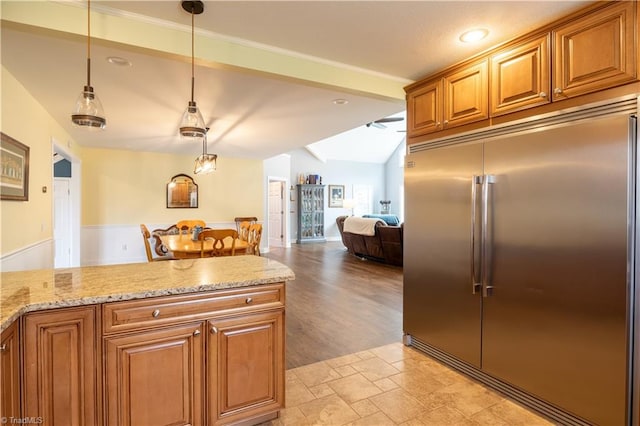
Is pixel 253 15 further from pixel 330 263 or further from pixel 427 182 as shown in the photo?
pixel 330 263

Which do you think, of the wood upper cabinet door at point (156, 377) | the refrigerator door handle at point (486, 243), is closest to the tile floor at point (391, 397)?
the wood upper cabinet door at point (156, 377)

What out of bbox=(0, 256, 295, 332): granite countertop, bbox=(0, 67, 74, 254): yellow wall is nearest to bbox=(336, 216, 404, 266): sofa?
bbox=(0, 256, 295, 332): granite countertop

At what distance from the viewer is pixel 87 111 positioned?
5.63 ft

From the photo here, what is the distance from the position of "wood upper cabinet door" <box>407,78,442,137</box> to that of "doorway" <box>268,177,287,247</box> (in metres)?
6.75

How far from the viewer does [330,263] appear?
22.8 ft

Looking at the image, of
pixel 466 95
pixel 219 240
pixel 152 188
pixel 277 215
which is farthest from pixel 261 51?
pixel 277 215

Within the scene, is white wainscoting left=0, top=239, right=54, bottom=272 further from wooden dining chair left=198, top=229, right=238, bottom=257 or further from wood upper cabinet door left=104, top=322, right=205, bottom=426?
wood upper cabinet door left=104, top=322, right=205, bottom=426

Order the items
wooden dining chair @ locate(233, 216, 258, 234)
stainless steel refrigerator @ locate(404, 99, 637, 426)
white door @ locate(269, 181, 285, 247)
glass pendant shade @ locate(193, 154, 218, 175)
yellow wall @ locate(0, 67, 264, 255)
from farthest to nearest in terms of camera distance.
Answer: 1. white door @ locate(269, 181, 285, 247)
2. wooden dining chair @ locate(233, 216, 258, 234)
3. glass pendant shade @ locate(193, 154, 218, 175)
4. yellow wall @ locate(0, 67, 264, 255)
5. stainless steel refrigerator @ locate(404, 99, 637, 426)

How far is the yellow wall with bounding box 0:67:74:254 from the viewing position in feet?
8.91

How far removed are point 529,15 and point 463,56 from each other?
0.55 meters

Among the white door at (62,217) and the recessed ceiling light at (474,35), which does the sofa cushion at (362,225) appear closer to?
the recessed ceiling light at (474,35)

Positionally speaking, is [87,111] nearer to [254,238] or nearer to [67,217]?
[254,238]

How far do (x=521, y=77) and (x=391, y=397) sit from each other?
224cm

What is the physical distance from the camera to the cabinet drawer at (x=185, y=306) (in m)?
1.49
